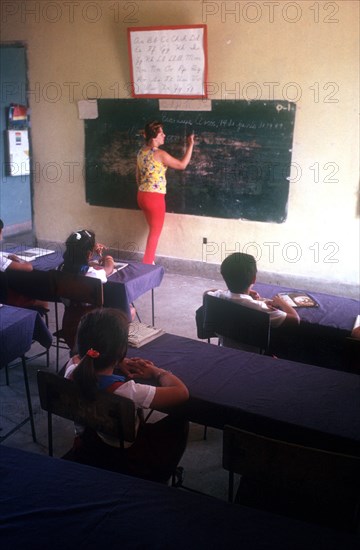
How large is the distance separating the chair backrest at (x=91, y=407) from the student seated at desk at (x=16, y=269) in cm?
172

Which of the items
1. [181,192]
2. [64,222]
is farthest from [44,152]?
[181,192]

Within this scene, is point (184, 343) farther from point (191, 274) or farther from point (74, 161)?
point (74, 161)

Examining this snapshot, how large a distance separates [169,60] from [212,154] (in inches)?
41.6

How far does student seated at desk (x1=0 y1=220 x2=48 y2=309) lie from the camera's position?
11.4 feet

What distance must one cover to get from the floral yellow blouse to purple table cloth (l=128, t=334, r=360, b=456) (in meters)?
3.27

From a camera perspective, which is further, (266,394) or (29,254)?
(29,254)

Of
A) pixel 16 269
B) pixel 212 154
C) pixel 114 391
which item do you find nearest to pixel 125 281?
pixel 16 269

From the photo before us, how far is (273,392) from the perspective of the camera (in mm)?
2045

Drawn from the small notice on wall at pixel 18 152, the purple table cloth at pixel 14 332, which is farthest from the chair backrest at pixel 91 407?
the small notice on wall at pixel 18 152

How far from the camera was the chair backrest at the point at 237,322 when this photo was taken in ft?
8.64

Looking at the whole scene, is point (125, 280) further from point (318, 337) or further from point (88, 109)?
point (88, 109)

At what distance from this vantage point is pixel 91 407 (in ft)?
5.79

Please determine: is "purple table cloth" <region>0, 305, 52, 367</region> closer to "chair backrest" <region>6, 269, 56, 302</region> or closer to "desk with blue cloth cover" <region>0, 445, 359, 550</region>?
"chair backrest" <region>6, 269, 56, 302</region>

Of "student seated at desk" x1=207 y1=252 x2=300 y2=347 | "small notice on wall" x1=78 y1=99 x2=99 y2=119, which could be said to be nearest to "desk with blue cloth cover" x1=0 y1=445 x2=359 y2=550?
"student seated at desk" x1=207 y1=252 x2=300 y2=347
